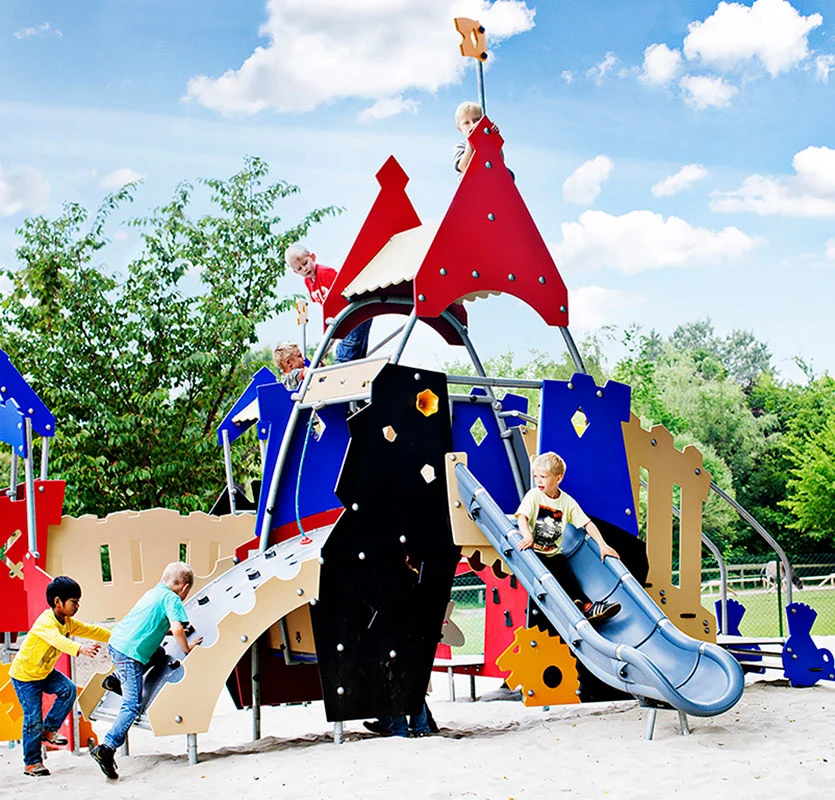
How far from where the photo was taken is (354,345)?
844 cm

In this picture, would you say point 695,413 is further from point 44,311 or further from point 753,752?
point 753,752

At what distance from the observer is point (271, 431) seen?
8.13m

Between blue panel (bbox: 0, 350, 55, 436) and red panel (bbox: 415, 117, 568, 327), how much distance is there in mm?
3023

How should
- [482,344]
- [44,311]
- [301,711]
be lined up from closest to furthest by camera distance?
[301,711], [44,311], [482,344]

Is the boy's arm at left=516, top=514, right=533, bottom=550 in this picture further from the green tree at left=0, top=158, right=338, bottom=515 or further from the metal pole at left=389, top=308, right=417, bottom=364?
the green tree at left=0, top=158, right=338, bottom=515

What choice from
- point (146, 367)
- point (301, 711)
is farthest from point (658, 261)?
point (301, 711)

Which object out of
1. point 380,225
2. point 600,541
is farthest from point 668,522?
point 380,225

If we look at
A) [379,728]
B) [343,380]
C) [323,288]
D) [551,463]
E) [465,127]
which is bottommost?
[379,728]

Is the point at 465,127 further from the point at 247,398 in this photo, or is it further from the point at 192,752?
the point at 192,752

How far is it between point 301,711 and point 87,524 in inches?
99.9

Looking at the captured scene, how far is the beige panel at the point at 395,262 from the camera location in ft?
25.0

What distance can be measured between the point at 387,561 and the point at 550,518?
40.9 inches

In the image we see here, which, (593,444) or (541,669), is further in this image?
(593,444)

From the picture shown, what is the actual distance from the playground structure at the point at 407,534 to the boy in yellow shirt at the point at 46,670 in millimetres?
317
